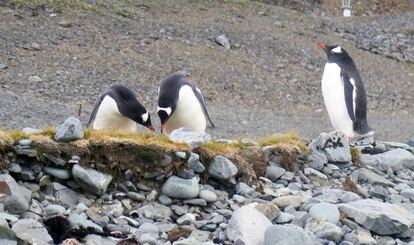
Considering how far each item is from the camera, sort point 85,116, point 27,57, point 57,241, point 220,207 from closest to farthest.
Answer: point 57,241
point 220,207
point 85,116
point 27,57

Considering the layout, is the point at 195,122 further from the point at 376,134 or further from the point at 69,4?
the point at 69,4

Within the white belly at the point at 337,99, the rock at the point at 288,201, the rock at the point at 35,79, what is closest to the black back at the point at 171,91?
the white belly at the point at 337,99

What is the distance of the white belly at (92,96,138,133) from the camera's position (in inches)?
280

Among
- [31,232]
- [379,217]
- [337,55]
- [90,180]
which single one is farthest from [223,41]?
[31,232]

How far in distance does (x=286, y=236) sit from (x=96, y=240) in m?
1.02

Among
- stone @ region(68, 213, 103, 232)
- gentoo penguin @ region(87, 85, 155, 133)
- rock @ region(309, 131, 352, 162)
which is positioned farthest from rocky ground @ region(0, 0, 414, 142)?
stone @ region(68, 213, 103, 232)

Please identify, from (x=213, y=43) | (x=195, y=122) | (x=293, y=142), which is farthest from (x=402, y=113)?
(x=293, y=142)

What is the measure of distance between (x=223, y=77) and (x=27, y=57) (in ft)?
12.3

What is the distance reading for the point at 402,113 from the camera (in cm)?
1505

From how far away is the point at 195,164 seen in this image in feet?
17.3

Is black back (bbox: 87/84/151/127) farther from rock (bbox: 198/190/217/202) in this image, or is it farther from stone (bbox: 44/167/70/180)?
stone (bbox: 44/167/70/180)

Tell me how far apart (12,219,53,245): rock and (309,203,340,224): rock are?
1702 mm

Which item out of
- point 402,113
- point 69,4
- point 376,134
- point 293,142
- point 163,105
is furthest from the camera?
point 69,4

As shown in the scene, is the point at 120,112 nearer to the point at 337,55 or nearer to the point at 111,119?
the point at 111,119
